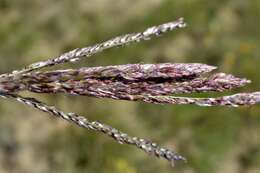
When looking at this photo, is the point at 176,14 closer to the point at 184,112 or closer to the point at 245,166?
the point at 184,112

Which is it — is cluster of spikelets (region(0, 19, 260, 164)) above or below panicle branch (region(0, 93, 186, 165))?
above

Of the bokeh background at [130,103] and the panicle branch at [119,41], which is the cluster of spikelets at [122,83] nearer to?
the panicle branch at [119,41]

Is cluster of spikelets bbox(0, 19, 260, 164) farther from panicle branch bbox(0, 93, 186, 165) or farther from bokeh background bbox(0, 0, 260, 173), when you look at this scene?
bokeh background bbox(0, 0, 260, 173)

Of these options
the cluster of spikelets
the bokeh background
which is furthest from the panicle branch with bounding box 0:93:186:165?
the bokeh background

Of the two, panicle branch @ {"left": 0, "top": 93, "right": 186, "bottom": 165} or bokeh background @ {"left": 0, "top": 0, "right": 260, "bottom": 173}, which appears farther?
bokeh background @ {"left": 0, "top": 0, "right": 260, "bottom": 173}

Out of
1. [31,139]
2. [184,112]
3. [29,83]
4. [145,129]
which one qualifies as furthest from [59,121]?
[29,83]

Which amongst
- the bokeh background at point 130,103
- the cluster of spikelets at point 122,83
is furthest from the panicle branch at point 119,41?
the bokeh background at point 130,103

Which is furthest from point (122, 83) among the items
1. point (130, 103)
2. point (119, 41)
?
point (130, 103)
